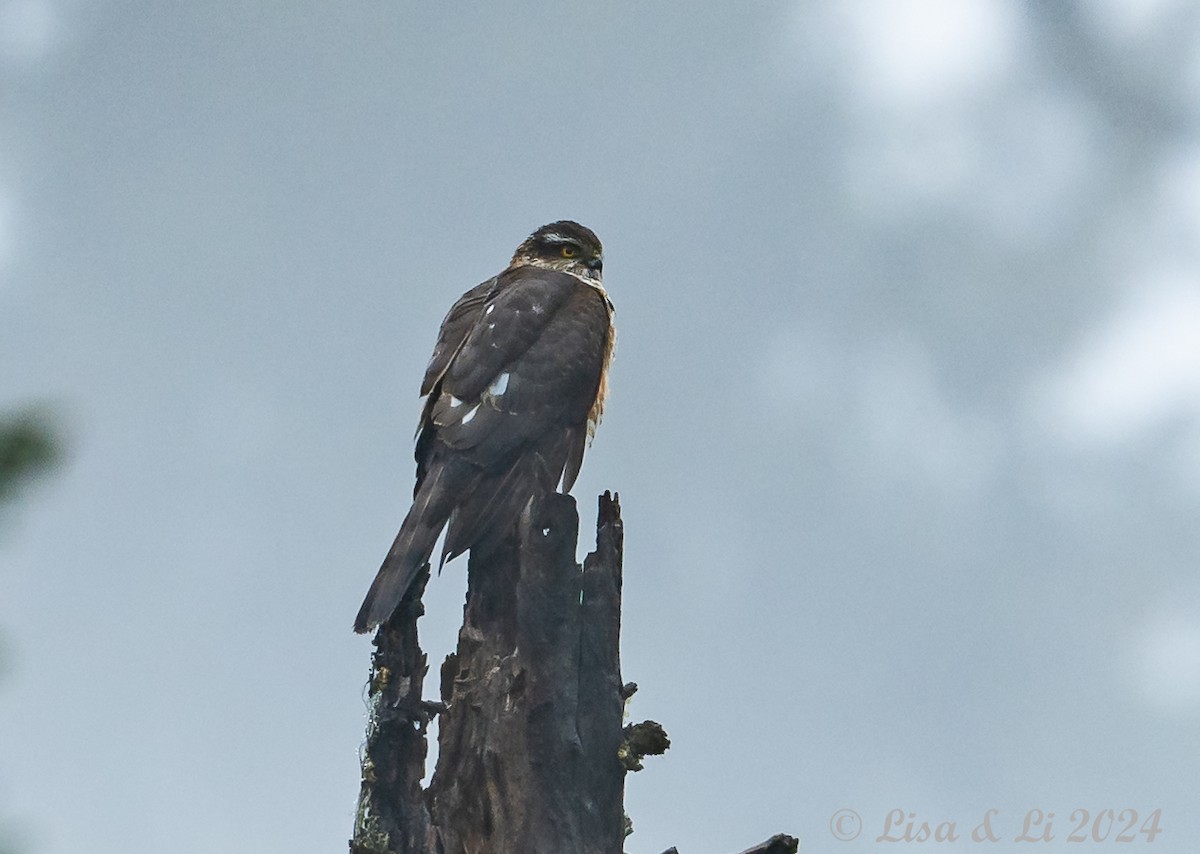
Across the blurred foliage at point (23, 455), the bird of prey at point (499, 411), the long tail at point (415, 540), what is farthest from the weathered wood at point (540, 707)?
the blurred foliage at point (23, 455)

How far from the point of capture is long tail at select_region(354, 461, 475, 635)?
6117mm

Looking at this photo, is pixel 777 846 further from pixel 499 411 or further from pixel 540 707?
pixel 499 411

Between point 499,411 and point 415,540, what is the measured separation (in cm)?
108

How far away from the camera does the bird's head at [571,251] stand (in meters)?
10.0

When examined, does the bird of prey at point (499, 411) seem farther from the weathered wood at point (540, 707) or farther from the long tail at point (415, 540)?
the weathered wood at point (540, 707)

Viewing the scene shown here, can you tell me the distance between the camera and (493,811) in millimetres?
5473

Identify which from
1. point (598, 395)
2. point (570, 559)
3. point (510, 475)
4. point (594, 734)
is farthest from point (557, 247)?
point (594, 734)

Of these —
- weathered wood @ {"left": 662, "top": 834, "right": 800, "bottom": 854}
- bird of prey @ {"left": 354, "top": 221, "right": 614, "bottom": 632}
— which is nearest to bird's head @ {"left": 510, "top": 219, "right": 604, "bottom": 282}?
bird of prey @ {"left": 354, "top": 221, "right": 614, "bottom": 632}

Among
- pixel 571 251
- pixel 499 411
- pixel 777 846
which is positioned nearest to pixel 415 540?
pixel 499 411

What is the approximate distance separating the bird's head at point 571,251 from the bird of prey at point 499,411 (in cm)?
92

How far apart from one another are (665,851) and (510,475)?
231cm

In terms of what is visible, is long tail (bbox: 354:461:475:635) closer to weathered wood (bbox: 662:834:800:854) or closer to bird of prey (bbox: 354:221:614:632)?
bird of prey (bbox: 354:221:614:632)

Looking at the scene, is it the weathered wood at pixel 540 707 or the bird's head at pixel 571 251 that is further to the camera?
the bird's head at pixel 571 251

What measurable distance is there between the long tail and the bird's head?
10.8 feet
